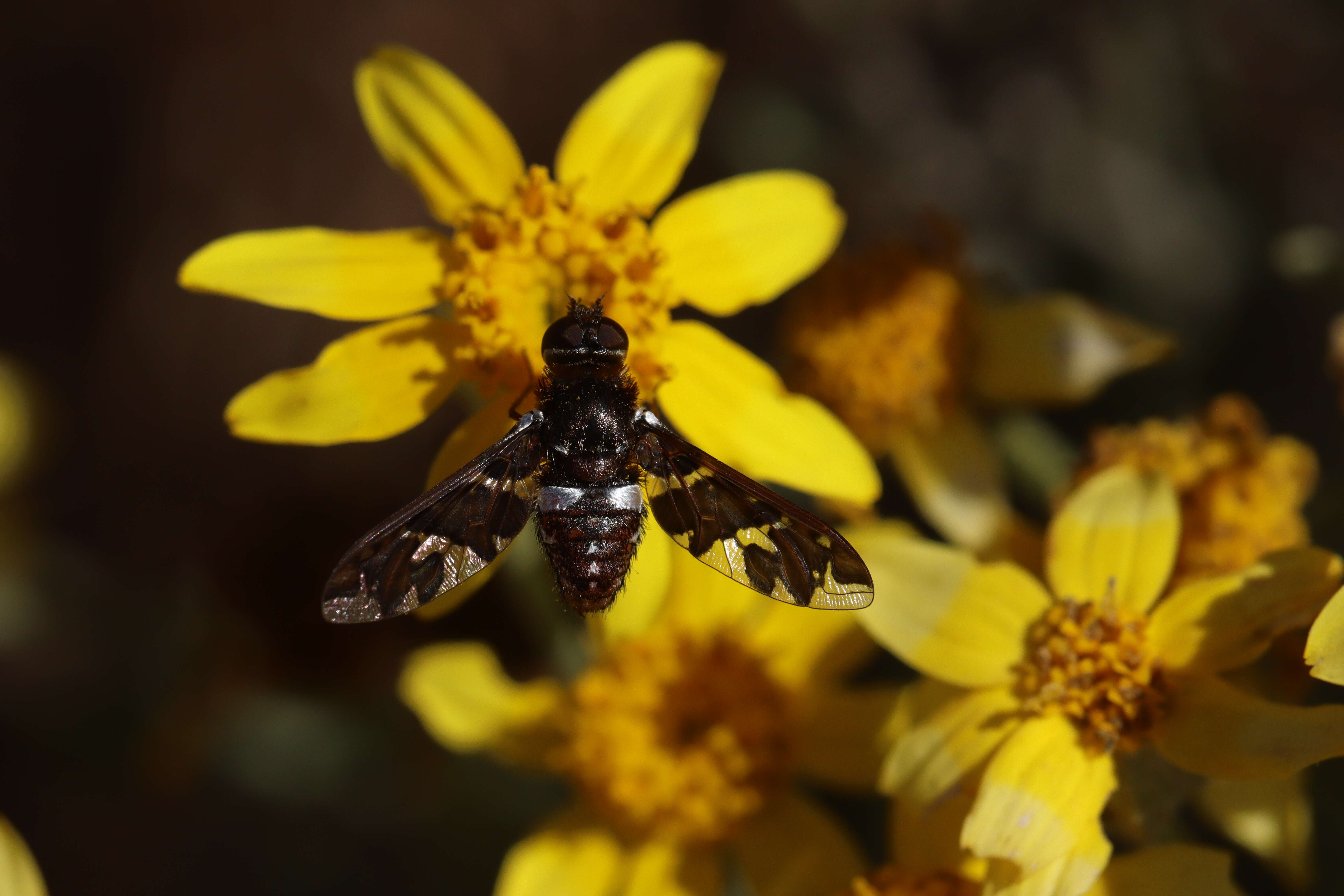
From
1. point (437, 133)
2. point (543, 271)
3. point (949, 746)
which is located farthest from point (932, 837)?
point (437, 133)

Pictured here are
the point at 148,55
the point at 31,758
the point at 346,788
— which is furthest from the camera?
the point at 148,55

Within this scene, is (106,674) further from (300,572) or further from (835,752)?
(835,752)

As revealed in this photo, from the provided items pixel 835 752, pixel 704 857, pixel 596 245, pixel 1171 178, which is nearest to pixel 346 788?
pixel 704 857

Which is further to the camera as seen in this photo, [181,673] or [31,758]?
[31,758]

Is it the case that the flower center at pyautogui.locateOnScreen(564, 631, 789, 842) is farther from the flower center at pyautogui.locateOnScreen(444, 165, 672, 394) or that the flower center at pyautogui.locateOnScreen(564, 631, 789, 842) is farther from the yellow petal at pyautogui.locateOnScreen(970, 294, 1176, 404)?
the yellow petal at pyautogui.locateOnScreen(970, 294, 1176, 404)

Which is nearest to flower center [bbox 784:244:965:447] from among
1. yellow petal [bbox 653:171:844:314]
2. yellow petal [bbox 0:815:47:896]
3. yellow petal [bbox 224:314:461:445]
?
yellow petal [bbox 653:171:844:314]

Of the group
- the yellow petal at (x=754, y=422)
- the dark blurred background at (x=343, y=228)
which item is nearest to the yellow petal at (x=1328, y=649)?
the yellow petal at (x=754, y=422)

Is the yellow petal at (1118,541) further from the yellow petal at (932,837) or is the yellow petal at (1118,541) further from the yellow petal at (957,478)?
the yellow petal at (957,478)
